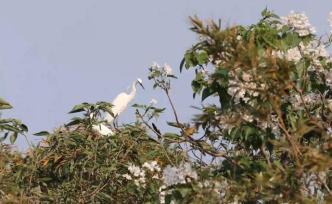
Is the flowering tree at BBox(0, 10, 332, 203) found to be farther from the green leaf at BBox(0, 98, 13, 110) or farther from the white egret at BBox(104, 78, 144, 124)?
the white egret at BBox(104, 78, 144, 124)

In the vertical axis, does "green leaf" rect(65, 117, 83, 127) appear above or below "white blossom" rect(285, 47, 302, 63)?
above

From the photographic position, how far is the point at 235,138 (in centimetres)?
476

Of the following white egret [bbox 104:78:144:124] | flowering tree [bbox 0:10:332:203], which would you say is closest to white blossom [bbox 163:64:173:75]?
flowering tree [bbox 0:10:332:203]

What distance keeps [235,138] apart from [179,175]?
0.40 m

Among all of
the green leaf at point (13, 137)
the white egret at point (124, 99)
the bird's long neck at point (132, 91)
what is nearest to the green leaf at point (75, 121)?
the green leaf at point (13, 137)

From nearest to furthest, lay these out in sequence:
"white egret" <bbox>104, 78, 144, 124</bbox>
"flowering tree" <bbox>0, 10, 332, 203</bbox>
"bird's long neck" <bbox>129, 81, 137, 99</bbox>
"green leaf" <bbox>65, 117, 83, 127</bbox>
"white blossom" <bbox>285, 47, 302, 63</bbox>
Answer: "flowering tree" <bbox>0, 10, 332, 203</bbox>, "white blossom" <bbox>285, 47, 302, 63</bbox>, "green leaf" <bbox>65, 117, 83, 127</bbox>, "white egret" <bbox>104, 78, 144, 124</bbox>, "bird's long neck" <bbox>129, 81, 137, 99</bbox>

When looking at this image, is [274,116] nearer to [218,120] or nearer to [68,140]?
[218,120]

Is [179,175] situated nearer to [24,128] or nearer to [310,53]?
[310,53]

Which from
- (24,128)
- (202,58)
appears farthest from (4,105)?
(202,58)

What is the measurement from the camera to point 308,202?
402cm

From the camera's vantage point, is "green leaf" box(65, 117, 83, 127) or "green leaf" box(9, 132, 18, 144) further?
"green leaf" box(65, 117, 83, 127)

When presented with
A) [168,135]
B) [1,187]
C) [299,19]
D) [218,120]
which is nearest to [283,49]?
[299,19]

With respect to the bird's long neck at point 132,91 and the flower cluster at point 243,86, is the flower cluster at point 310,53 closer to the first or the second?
the flower cluster at point 243,86

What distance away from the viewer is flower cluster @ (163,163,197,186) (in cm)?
448
